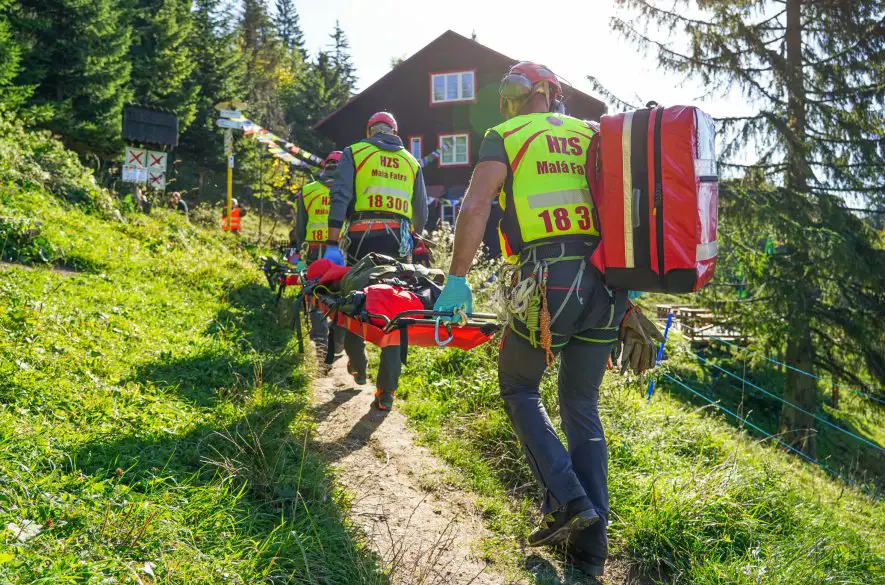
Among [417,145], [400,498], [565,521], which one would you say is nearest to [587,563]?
[565,521]

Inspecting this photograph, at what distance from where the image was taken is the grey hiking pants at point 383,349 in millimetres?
4294

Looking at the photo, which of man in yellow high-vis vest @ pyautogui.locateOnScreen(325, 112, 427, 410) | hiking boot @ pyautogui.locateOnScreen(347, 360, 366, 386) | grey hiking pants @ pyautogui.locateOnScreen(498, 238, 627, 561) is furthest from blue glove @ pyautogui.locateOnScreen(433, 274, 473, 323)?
hiking boot @ pyautogui.locateOnScreen(347, 360, 366, 386)

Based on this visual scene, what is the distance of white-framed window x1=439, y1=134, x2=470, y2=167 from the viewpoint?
26812mm

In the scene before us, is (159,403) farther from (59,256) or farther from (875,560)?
(875,560)

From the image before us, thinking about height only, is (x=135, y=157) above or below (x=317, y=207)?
above

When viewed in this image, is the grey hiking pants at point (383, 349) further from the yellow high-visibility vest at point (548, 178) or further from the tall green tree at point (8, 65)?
the tall green tree at point (8, 65)

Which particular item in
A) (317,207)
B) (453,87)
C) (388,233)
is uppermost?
(453,87)

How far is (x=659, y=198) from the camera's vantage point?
2.59 m

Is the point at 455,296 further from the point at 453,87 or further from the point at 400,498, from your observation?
the point at 453,87

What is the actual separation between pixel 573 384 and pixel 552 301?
46cm

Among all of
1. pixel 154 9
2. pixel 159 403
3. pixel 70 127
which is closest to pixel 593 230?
pixel 159 403

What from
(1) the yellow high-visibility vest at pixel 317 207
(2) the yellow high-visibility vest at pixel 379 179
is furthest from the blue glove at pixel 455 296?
(1) the yellow high-visibility vest at pixel 317 207

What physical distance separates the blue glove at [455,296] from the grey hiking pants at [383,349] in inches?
48.5

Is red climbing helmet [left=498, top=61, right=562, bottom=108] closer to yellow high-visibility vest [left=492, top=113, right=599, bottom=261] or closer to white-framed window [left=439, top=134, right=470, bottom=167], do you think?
yellow high-visibility vest [left=492, top=113, right=599, bottom=261]
